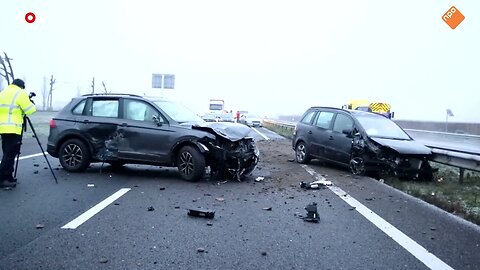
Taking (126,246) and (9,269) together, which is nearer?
(9,269)

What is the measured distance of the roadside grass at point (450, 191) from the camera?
6.73 m

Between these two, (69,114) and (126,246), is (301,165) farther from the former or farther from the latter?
(126,246)

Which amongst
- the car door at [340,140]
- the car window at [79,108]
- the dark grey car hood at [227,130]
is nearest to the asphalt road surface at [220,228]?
the dark grey car hood at [227,130]

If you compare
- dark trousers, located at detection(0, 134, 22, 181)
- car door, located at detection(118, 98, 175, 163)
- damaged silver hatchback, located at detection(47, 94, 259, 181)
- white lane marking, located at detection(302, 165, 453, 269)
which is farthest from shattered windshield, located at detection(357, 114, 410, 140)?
dark trousers, located at detection(0, 134, 22, 181)

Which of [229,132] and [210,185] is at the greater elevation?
[229,132]

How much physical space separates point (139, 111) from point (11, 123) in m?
2.56

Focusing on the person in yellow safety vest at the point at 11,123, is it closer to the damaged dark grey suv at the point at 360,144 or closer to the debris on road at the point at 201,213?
the debris on road at the point at 201,213

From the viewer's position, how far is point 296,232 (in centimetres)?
517

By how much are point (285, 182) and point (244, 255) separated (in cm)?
479

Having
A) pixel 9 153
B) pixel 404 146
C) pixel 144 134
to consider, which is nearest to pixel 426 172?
pixel 404 146

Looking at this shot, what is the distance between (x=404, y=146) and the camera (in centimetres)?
958

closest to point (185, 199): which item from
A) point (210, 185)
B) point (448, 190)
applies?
point (210, 185)

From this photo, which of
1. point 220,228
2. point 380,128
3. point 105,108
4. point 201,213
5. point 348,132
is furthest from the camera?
point 380,128

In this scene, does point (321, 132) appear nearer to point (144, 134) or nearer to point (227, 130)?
point (227, 130)
